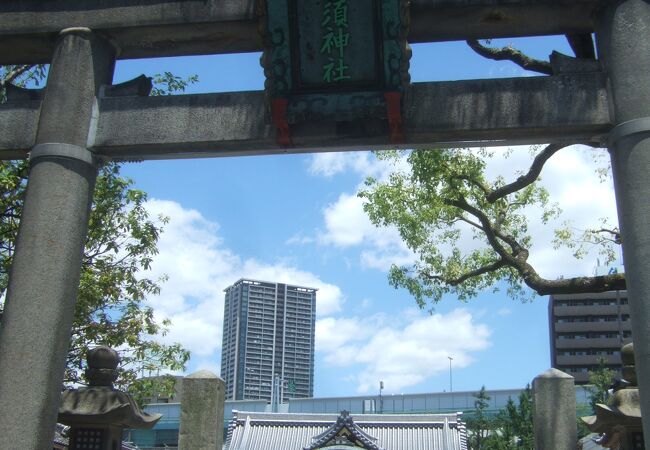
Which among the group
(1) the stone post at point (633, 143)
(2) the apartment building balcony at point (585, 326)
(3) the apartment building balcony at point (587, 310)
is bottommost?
(1) the stone post at point (633, 143)

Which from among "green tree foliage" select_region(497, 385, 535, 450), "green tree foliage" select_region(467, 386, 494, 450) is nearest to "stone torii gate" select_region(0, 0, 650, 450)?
"green tree foliage" select_region(497, 385, 535, 450)

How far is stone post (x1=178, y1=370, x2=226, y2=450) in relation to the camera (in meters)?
7.31

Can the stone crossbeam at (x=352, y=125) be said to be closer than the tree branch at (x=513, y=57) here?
Yes

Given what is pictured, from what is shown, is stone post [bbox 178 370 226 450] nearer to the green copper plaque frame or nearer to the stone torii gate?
the stone torii gate

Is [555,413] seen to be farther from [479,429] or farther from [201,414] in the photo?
[479,429]

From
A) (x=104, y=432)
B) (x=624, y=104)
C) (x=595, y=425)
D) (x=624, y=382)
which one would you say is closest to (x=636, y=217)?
(x=624, y=104)

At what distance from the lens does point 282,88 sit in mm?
5859

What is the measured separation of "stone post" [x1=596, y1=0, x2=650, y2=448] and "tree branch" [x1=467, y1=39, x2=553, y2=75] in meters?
4.27

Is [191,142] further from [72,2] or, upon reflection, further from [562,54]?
[562,54]

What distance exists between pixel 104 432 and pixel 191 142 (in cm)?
268

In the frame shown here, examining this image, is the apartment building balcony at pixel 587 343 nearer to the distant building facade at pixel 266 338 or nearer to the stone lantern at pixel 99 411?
the distant building facade at pixel 266 338

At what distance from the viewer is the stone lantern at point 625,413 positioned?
6.23 meters

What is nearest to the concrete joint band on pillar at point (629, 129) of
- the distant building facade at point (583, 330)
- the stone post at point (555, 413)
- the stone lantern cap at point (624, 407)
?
the stone lantern cap at point (624, 407)

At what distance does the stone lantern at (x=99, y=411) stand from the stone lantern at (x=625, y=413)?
4195mm
